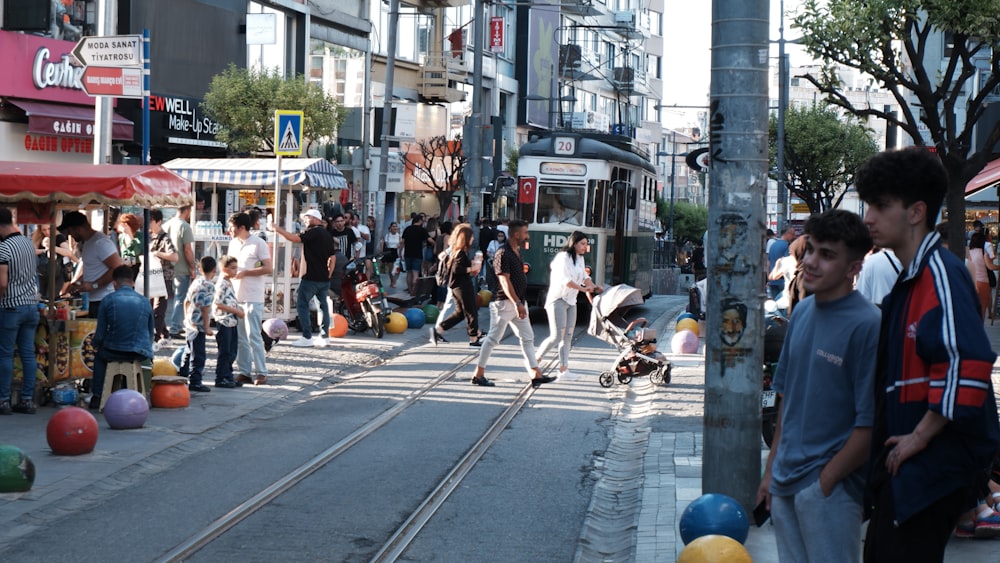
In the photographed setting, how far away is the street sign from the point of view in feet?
42.7

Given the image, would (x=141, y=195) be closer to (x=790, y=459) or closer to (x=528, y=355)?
(x=528, y=355)

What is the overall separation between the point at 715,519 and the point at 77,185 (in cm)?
764

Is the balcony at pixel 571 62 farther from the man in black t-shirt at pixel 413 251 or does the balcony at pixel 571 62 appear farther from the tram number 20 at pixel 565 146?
the tram number 20 at pixel 565 146

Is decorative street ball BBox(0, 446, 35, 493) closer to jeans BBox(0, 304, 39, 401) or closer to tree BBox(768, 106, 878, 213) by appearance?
jeans BBox(0, 304, 39, 401)

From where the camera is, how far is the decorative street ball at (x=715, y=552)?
6219mm

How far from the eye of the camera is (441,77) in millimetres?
45469

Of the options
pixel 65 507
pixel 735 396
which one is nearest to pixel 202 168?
pixel 65 507

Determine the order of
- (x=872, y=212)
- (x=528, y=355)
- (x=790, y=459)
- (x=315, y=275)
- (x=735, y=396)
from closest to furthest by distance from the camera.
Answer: (x=872, y=212) → (x=790, y=459) → (x=735, y=396) → (x=528, y=355) → (x=315, y=275)

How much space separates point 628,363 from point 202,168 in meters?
7.76

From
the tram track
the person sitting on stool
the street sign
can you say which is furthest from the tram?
the person sitting on stool

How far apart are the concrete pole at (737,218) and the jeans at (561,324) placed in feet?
26.3

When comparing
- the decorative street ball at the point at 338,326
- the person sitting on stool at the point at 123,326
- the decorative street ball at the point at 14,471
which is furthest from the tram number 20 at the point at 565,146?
the decorative street ball at the point at 14,471

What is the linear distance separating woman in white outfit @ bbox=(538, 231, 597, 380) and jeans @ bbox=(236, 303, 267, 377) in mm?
3221

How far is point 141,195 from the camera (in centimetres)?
1235
